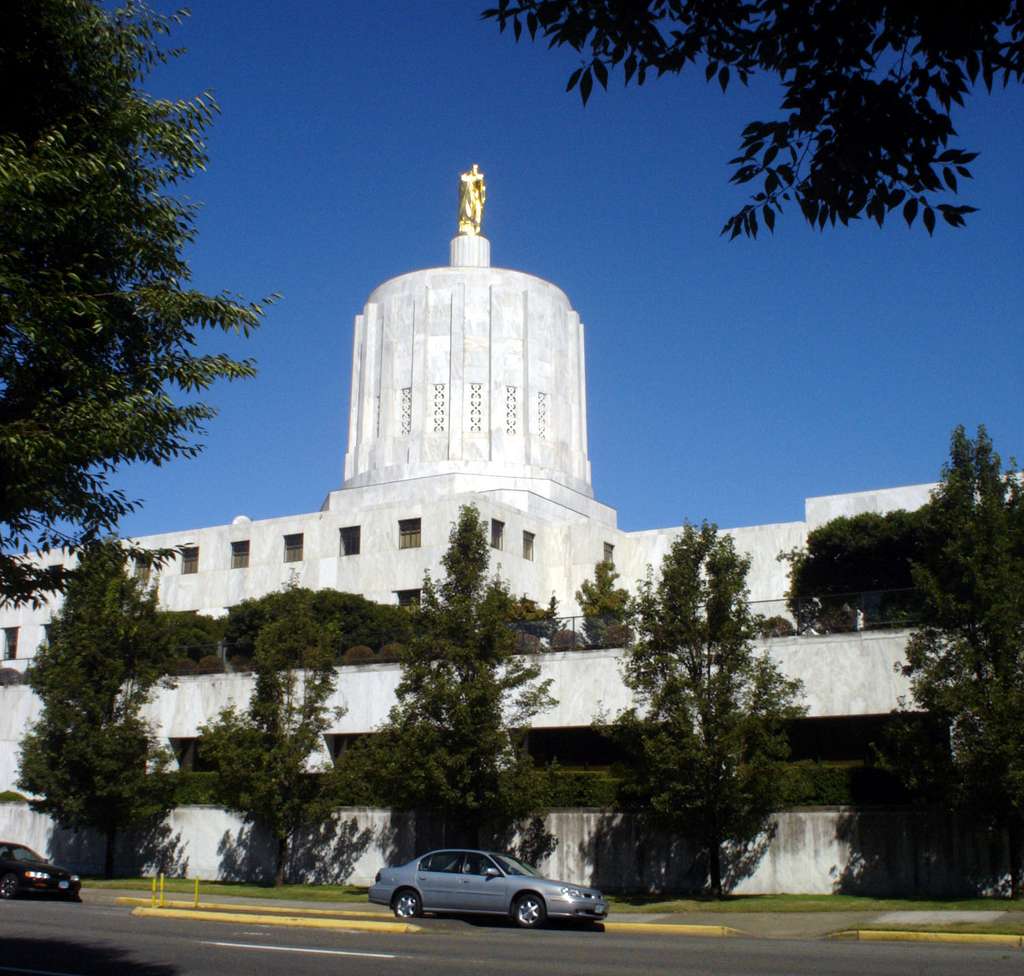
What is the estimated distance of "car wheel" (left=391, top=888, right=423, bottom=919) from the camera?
2197 cm

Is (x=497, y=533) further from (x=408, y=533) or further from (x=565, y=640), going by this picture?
(x=565, y=640)

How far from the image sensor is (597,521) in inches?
2499

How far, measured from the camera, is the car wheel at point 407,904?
865 inches

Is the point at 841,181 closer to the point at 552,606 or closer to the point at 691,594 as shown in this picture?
the point at 691,594

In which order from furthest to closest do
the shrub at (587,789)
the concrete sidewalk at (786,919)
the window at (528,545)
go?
the window at (528,545), the shrub at (587,789), the concrete sidewalk at (786,919)

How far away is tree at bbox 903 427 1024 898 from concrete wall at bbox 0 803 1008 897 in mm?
1827

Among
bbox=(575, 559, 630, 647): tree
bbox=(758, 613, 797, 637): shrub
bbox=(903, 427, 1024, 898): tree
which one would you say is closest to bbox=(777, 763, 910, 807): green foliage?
bbox=(903, 427, 1024, 898): tree

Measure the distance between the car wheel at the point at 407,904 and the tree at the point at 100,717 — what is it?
12.8 metres

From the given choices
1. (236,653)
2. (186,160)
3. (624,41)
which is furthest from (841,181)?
(236,653)

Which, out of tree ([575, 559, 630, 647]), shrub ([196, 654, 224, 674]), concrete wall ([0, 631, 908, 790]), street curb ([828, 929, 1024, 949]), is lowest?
street curb ([828, 929, 1024, 949])

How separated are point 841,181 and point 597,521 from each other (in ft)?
183

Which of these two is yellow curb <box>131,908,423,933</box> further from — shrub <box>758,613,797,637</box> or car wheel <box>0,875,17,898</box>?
shrub <box>758,613,797,637</box>

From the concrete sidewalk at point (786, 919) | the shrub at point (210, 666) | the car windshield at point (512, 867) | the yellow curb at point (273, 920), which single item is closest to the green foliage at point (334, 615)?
the shrub at point (210, 666)

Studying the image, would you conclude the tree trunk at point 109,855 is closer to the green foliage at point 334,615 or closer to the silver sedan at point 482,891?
the green foliage at point 334,615
